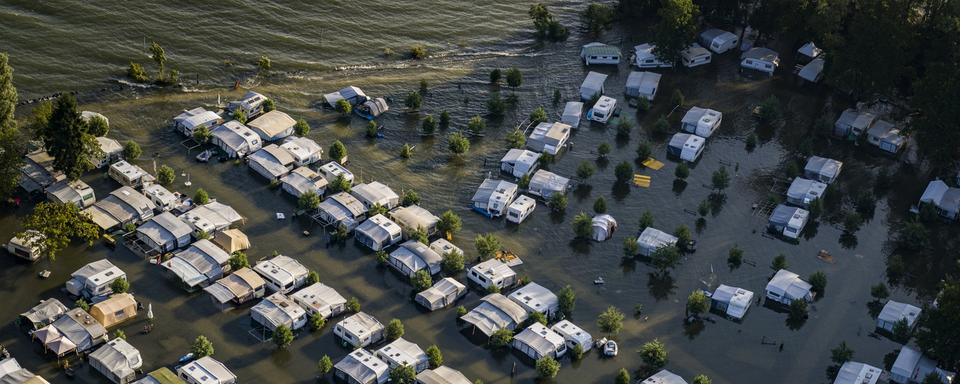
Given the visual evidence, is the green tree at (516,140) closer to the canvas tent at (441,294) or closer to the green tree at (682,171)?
the green tree at (682,171)

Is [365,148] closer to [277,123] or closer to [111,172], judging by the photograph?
[277,123]

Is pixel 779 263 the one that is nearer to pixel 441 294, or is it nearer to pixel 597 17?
pixel 441 294

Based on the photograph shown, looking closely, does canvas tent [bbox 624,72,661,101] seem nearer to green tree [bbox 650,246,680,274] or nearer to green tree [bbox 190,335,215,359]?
green tree [bbox 650,246,680,274]

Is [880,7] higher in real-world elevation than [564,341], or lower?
higher

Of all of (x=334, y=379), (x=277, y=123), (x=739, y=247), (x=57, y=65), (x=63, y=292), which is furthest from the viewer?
(x=57, y=65)

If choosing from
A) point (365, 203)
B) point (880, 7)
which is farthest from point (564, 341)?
point (880, 7)

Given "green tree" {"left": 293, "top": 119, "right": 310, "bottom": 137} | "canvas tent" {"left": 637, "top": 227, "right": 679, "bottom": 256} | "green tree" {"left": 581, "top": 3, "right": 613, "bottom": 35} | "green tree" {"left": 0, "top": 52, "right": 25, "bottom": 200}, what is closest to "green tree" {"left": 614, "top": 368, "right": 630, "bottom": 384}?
"canvas tent" {"left": 637, "top": 227, "right": 679, "bottom": 256}

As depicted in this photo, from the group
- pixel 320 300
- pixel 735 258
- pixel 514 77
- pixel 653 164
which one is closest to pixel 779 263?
pixel 735 258
